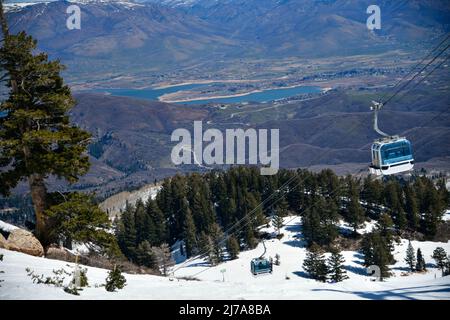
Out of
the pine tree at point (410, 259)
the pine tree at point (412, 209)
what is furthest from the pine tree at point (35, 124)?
the pine tree at point (412, 209)

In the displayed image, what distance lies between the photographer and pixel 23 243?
22.8 meters

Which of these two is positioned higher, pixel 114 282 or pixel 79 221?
pixel 79 221

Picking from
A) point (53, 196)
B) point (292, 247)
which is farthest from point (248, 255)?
point (53, 196)

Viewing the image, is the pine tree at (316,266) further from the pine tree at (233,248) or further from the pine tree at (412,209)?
the pine tree at (412,209)

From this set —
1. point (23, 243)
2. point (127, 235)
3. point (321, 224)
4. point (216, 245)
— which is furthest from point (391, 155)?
point (127, 235)

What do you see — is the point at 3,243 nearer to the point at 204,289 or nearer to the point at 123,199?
the point at 204,289

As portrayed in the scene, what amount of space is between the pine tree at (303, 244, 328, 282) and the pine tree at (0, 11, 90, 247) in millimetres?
40982

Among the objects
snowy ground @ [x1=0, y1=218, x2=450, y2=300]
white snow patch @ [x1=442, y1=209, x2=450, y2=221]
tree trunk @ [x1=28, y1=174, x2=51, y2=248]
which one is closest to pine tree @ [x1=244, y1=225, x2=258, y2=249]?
white snow patch @ [x1=442, y1=209, x2=450, y2=221]

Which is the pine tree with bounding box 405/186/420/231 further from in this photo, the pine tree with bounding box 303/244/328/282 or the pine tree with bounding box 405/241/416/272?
the pine tree with bounding box 303/244/328/282

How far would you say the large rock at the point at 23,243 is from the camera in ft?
74.1

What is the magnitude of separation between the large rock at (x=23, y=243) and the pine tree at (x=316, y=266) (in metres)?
41.4

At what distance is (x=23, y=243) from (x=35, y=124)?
4.74 metres
